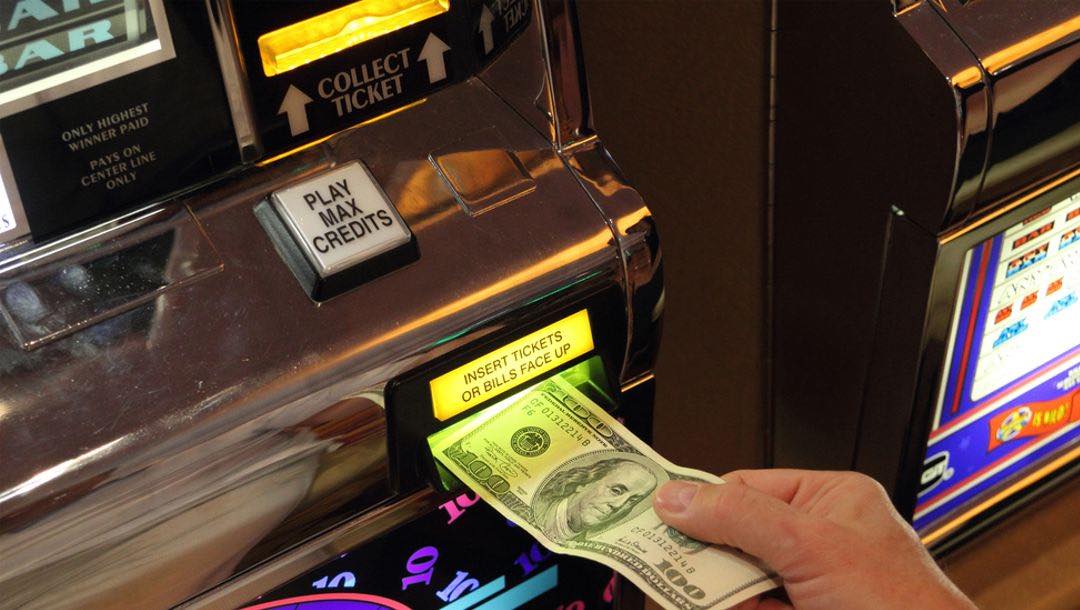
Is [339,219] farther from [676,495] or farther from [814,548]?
[814,548]

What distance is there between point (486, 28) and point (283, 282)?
28 centimetres

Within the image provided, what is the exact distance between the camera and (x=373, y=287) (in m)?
0.98

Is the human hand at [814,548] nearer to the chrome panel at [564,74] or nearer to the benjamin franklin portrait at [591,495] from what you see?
the benjamin franklin portrait at [591,495]

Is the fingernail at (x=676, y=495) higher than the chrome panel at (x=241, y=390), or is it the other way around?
the chrome panel at (x=241, y=390)

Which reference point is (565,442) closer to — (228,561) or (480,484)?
(480,484)

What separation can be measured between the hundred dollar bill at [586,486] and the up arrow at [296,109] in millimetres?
271

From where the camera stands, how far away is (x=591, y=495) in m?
1.06

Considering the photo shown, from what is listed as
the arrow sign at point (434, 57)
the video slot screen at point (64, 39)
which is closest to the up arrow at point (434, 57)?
the arrow sign at point (434, 57)

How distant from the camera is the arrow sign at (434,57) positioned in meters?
1.04

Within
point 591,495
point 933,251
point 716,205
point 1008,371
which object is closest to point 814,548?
point 591,495

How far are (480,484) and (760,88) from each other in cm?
72

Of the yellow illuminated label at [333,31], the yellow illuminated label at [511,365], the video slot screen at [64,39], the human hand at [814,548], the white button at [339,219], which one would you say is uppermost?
the video slot screen at [64,39]

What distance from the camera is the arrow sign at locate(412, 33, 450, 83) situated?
1.04 meters

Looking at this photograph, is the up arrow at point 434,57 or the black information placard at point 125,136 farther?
the up arrow at point 434,57
